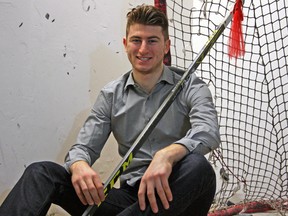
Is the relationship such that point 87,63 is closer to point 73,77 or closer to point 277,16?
point 73,77

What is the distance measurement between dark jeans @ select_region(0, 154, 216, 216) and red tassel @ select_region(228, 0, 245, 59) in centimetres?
54

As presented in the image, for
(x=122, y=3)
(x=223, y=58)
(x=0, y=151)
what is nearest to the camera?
(x=0, y=151)

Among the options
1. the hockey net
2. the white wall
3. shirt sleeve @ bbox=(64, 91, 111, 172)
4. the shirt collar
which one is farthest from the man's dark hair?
the hockey net

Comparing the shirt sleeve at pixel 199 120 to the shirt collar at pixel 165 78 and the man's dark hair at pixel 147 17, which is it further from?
the man's dark hair at pixel 147 17

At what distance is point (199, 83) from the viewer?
118 centimetres

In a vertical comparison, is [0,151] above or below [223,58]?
below

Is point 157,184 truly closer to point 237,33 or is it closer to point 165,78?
point 165,78

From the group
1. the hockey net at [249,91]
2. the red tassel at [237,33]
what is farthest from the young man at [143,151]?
the hockey net at [249,91]

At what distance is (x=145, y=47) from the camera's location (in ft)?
3.76

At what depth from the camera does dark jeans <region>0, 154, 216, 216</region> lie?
93cm

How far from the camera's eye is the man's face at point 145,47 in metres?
1.15

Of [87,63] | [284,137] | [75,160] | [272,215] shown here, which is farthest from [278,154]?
[75,160]

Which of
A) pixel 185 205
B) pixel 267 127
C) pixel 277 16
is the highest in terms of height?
pixel 277 16

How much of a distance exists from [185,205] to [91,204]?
0.75ft
